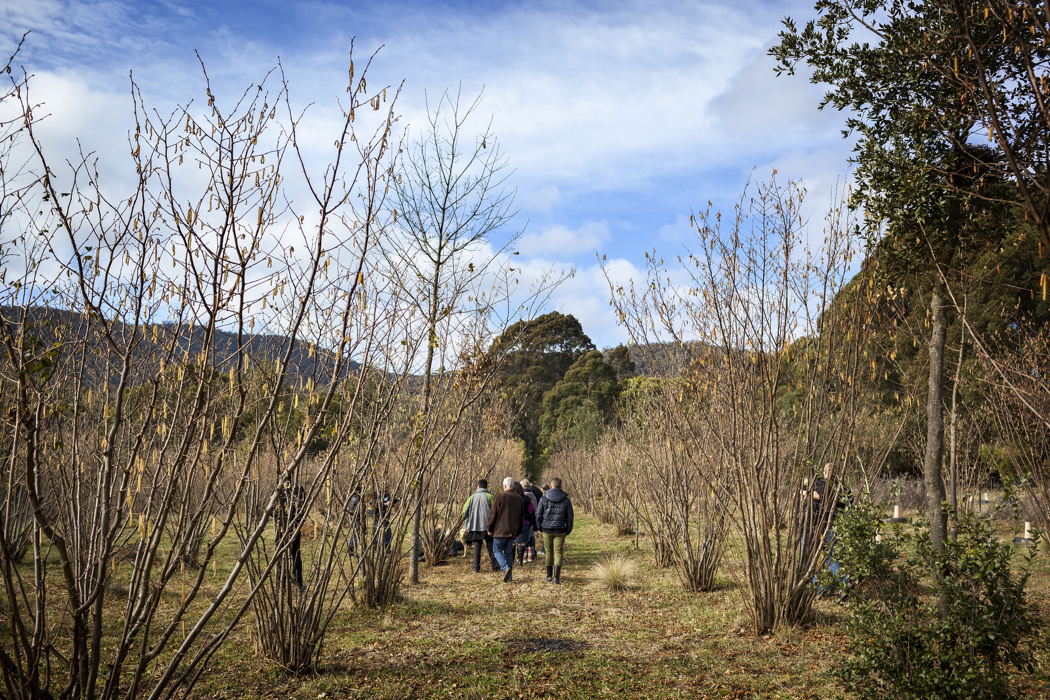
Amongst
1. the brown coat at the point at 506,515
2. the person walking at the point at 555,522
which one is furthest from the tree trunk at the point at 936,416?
the brown coat at the point at 506,515

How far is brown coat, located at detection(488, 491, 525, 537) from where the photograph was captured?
9203 mm

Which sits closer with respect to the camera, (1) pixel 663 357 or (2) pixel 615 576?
(1) pixel 663 357

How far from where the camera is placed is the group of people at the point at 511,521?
355 inches

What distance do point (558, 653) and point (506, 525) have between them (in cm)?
375

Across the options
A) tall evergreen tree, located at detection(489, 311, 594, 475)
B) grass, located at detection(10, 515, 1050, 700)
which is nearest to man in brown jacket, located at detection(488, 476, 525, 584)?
grass, located at detection(10, 515, 1050, 700)

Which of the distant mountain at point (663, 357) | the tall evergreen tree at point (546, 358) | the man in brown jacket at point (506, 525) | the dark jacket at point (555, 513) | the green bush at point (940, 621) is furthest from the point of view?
the tall evergreen tree at point (546, 358)

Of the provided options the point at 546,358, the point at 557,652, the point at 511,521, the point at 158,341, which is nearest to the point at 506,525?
the point at 511,521

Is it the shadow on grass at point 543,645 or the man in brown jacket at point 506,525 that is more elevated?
the man in brown jacket at point 506,525

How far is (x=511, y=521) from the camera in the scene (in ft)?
30.3

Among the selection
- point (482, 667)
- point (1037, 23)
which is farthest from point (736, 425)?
point (1037, 23)

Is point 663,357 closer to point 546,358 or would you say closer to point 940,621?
point 940,621

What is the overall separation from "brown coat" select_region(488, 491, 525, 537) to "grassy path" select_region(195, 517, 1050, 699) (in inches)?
49.3

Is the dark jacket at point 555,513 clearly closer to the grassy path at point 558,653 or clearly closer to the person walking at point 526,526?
the person walking at point 526,526

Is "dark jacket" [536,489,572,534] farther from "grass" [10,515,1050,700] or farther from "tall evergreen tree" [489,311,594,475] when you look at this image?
"tall evergreen tree" [489,311,594,475]
